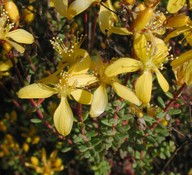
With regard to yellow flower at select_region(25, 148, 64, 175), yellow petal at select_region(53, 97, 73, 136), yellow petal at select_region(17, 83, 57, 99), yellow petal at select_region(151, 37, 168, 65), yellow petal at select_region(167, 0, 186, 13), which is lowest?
yellow flower at select_region(25, 148, 64, 175)

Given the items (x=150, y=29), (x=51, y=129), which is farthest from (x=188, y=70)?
(x=51, y=129)

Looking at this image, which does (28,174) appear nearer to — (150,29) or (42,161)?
(42,161)

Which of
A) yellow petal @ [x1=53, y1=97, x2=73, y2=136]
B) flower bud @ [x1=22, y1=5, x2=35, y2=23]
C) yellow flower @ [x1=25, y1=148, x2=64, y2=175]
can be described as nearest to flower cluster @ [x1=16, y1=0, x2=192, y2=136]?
yellow petal @ [x1=53, y1=97, x2=73, y2=136]

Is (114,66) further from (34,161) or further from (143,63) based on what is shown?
(34,161)

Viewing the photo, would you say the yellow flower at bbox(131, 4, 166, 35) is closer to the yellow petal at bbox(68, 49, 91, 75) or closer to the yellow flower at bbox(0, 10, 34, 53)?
the yellow petal at bbox(68, 49, 91, 75)

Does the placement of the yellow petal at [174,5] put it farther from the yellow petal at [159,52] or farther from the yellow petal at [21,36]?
the yellow petal at [21,36]

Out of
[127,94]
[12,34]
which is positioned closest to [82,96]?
[127,94]
